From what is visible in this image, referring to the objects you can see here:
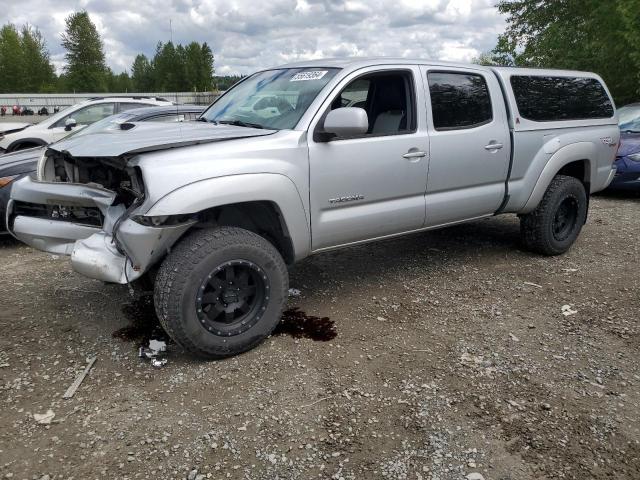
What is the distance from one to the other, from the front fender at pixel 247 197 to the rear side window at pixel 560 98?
101 inches

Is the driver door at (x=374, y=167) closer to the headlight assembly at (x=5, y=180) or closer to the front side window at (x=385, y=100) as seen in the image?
the front side window at (x=385, y=100)

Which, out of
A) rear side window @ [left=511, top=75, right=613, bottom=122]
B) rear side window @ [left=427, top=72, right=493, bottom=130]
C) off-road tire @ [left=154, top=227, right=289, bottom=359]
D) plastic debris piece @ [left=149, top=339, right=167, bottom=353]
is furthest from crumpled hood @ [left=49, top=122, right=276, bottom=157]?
rear side window @ [left=511, top=75, right=613, bottom=122]

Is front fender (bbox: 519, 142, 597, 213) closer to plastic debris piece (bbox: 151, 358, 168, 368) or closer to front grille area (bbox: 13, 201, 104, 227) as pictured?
plastic debris piece (bbox: 151, 358, 168, 368)

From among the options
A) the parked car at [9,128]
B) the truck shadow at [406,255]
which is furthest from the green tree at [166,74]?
the truck shadow at [406,255]

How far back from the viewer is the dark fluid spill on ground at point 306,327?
3764 millimetres

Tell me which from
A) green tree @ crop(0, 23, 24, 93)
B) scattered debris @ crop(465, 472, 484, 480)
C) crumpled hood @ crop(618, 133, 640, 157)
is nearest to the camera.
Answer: scattered debris @ crop(465, 472, 484, 480)

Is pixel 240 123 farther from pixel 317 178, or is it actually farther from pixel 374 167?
pixel 374 167

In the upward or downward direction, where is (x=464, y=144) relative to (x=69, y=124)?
downward

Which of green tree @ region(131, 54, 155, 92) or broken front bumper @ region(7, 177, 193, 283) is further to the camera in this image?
green tree @ region(131, 54, 155, 92)

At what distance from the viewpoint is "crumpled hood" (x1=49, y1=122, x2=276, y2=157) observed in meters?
3.10

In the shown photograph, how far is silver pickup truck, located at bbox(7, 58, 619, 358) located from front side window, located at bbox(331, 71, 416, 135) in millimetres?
14

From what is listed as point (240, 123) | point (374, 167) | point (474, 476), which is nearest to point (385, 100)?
point (374, 167)

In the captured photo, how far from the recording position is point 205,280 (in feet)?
10.4

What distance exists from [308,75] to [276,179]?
1.10 meters
